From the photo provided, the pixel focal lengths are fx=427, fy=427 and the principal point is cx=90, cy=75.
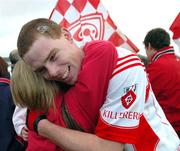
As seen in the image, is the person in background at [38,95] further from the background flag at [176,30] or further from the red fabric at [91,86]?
the background flag at [176,30]

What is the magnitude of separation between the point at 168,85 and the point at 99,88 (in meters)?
2.89

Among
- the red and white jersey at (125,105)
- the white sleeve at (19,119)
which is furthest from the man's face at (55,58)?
the white sleeve at (19,119)

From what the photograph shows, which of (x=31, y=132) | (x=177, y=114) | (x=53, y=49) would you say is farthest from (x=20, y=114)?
(x=177, y=114)

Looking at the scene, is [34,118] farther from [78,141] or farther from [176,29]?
[176,29]

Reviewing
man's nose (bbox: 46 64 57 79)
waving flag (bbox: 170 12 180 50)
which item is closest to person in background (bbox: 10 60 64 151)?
man's nose (bbox: 46 64 57 79)

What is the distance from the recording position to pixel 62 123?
7.03 feet

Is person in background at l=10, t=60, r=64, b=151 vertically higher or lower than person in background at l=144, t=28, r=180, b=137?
higher

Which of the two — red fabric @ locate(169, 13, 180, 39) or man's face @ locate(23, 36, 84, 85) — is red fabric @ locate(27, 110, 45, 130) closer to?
man's face @ locate(23, 36, 84, 85)

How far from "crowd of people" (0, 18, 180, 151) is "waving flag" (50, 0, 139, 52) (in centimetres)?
246

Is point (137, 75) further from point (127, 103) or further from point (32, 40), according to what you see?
point (32, 40)

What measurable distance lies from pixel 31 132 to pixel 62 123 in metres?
0.30

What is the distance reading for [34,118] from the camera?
2.30 metres

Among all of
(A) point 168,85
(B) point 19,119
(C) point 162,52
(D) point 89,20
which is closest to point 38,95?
(B) point 19,119

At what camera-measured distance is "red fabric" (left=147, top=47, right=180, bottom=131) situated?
4793 mm
